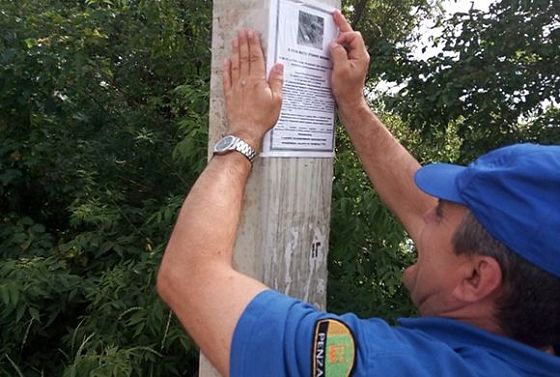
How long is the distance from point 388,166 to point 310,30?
0.54 m

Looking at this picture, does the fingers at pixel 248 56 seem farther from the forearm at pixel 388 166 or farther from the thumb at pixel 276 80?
the forearm at pixel 388 166

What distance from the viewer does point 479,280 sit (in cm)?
126

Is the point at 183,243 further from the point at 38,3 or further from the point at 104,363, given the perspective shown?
the point at 38,3

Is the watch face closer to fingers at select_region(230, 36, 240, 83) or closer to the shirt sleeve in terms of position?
fingers at select_region(230, 36, 240, 83)

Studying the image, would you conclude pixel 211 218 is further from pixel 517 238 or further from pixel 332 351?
pixel 517 238

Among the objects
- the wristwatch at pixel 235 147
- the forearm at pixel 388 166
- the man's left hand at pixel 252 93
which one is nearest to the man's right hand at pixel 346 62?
the forearm at pixel 388 166

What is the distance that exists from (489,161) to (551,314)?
1.03 feet

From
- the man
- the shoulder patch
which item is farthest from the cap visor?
the shoulder patch

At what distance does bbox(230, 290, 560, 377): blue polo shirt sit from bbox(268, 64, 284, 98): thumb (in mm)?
520

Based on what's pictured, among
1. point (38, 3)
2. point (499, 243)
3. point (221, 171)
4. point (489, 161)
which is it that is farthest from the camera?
point (38, 3)

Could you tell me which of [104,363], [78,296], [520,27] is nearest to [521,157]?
[104,363]

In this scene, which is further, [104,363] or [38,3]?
[38,3]

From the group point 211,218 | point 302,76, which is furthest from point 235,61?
point 211,218

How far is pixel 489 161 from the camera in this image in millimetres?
1343
